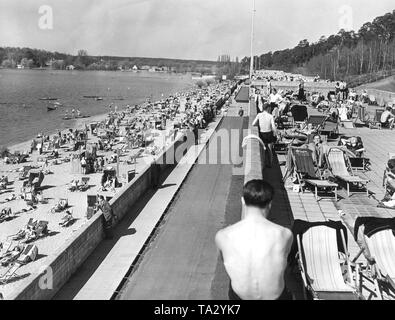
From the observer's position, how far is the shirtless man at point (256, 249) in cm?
338

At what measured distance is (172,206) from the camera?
10.6m

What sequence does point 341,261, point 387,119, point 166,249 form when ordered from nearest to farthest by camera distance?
point 341,261 → point 166,249 → point 387,119

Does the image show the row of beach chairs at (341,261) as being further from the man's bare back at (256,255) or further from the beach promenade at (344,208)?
the man's bare back at (256,255)

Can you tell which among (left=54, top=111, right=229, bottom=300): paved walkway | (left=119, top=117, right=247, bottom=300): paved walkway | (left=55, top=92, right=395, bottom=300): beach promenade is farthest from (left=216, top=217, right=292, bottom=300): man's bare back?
(left=54, top=111, right=229, bottom=300): paved walkway

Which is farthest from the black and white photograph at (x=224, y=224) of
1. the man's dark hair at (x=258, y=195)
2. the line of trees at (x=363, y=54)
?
the line of trees at (x=363, y=54)

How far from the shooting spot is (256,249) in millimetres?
3377

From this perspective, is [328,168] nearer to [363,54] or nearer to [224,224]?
[224,224]

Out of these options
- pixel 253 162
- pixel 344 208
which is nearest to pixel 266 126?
pixel 253 162

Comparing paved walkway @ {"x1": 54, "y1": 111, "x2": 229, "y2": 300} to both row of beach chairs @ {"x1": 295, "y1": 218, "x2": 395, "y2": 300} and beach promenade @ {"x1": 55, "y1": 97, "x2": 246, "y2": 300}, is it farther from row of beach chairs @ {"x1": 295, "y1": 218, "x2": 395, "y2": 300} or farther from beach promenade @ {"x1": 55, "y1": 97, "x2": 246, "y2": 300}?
row of beach chairs @ {"x1": 295, "y1": 218, "x2": 395, "y2": 300}

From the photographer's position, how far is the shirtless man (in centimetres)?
338

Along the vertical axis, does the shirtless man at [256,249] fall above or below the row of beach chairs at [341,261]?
above

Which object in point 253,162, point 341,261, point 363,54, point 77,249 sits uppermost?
point 363,54
